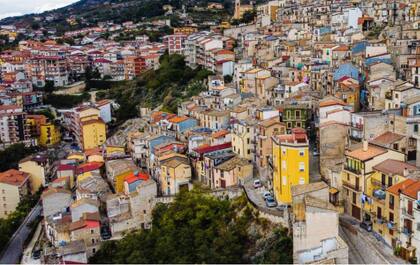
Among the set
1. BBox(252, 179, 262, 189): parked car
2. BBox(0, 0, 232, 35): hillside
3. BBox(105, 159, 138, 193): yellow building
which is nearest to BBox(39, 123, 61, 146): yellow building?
BBox(105, 159, 138, 193): yellow building

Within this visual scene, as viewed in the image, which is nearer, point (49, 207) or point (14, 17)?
point (49, 207)

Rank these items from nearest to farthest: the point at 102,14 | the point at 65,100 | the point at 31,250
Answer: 1. the point at 31,250
2. the point at 65,100
3. the point at 102,14

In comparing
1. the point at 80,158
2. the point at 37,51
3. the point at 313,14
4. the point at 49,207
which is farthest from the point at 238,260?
the point at 37,51

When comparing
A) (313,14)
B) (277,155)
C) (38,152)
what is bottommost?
(38,152)

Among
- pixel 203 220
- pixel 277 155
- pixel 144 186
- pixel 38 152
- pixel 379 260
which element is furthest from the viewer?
pixel 38 152

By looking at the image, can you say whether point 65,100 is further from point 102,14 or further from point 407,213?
point 102,14

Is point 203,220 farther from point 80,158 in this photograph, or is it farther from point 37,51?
point 37,51

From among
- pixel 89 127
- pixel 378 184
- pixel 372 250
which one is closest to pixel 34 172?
pixel 89 127
